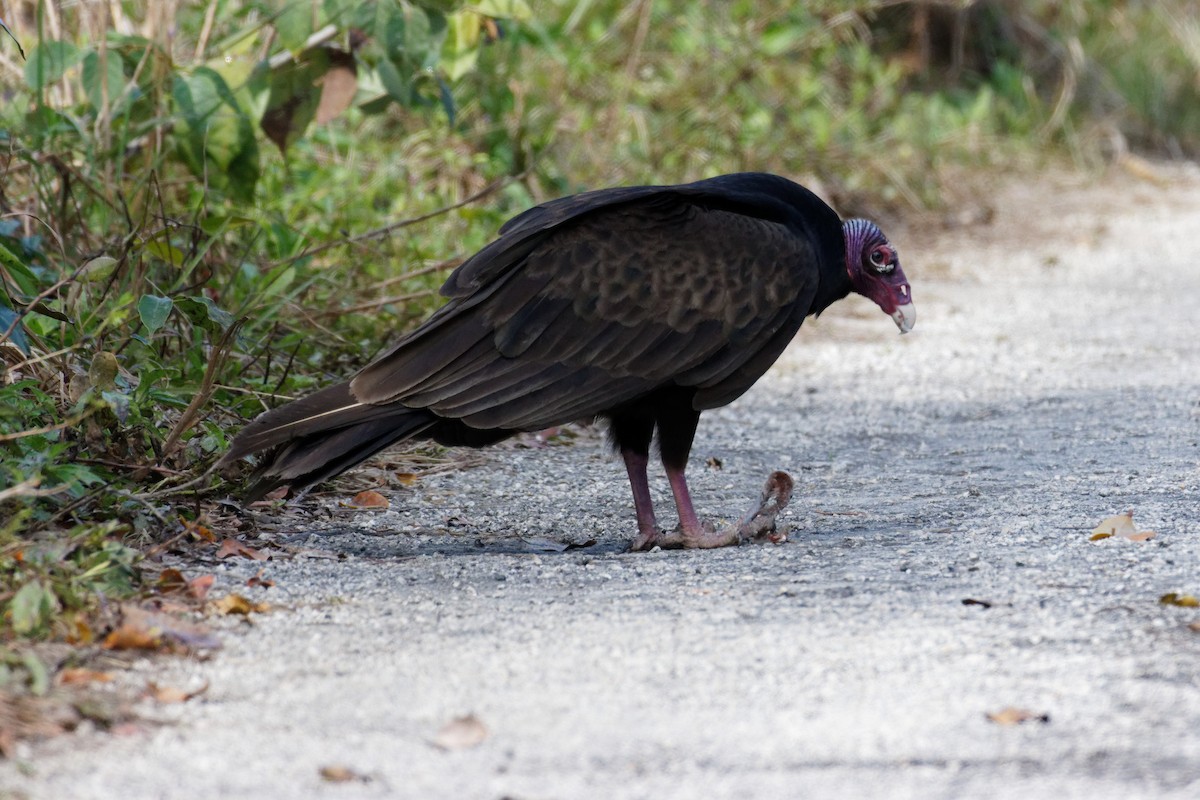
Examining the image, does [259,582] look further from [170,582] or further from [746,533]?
[746,533]

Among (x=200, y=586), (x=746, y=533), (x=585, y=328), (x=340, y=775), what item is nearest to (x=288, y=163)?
(x=585, y=328)

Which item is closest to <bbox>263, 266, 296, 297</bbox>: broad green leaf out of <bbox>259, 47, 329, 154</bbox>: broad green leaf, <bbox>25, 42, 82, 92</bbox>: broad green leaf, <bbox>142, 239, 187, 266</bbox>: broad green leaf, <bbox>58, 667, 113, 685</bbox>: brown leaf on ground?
<bbox>142, 239, 187, 266</bbox>: broad green leaf

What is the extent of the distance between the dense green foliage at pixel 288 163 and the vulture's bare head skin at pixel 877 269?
127 cm

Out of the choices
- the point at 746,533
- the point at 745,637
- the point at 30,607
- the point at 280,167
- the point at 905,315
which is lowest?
the point at 746,533

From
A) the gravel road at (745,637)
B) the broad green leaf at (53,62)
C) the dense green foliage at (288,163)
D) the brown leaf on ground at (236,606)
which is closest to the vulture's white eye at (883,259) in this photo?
the gravel road at (745,637)

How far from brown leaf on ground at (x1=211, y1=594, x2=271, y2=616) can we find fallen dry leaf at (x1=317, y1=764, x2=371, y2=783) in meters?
0.80

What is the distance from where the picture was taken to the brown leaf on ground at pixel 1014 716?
2.39 metres

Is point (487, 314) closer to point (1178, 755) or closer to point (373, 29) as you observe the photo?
point (373, 29)

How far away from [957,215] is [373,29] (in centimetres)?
540

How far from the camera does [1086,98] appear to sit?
11.3 m

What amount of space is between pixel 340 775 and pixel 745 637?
909 millimetres

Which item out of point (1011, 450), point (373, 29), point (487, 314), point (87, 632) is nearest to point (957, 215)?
point (1011, 450)

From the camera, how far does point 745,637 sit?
2811 mm

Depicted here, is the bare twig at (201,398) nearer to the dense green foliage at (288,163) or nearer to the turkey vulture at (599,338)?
the dense green foliage at (288,163)
